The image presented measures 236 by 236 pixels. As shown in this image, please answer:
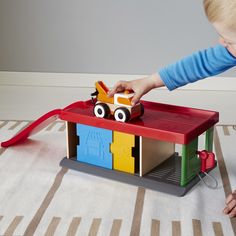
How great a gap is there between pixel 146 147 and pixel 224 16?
330 mm

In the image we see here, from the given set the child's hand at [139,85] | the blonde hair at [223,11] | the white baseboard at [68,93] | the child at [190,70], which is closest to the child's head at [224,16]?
the blonde hair at [223,11]

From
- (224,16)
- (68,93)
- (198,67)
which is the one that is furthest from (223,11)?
(68,93)

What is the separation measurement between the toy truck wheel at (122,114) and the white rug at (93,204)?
0.13 meters

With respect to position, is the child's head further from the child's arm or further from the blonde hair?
the child's arm

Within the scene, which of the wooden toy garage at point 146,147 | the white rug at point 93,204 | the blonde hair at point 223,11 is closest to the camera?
the blonde hair at point 223,11

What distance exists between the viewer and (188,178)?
95 centimetres

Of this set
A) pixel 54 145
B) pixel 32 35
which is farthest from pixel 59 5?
pixel 54 145

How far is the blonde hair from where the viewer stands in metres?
0.70

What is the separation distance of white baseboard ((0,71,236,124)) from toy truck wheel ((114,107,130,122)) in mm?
515

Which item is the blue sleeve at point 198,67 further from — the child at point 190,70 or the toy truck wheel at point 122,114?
the toy truck wheel at point 122,114

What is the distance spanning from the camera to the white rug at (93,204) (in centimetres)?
81

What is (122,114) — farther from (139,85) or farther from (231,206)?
(231,206)

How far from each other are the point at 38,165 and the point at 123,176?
210mm

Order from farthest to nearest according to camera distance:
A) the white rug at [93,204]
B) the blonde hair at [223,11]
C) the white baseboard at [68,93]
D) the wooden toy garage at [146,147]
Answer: the white baseboard at [68,93]
the wooden toy garage at [146,147]
the white rug at [93,204]
the blonde hair at [223,11]
